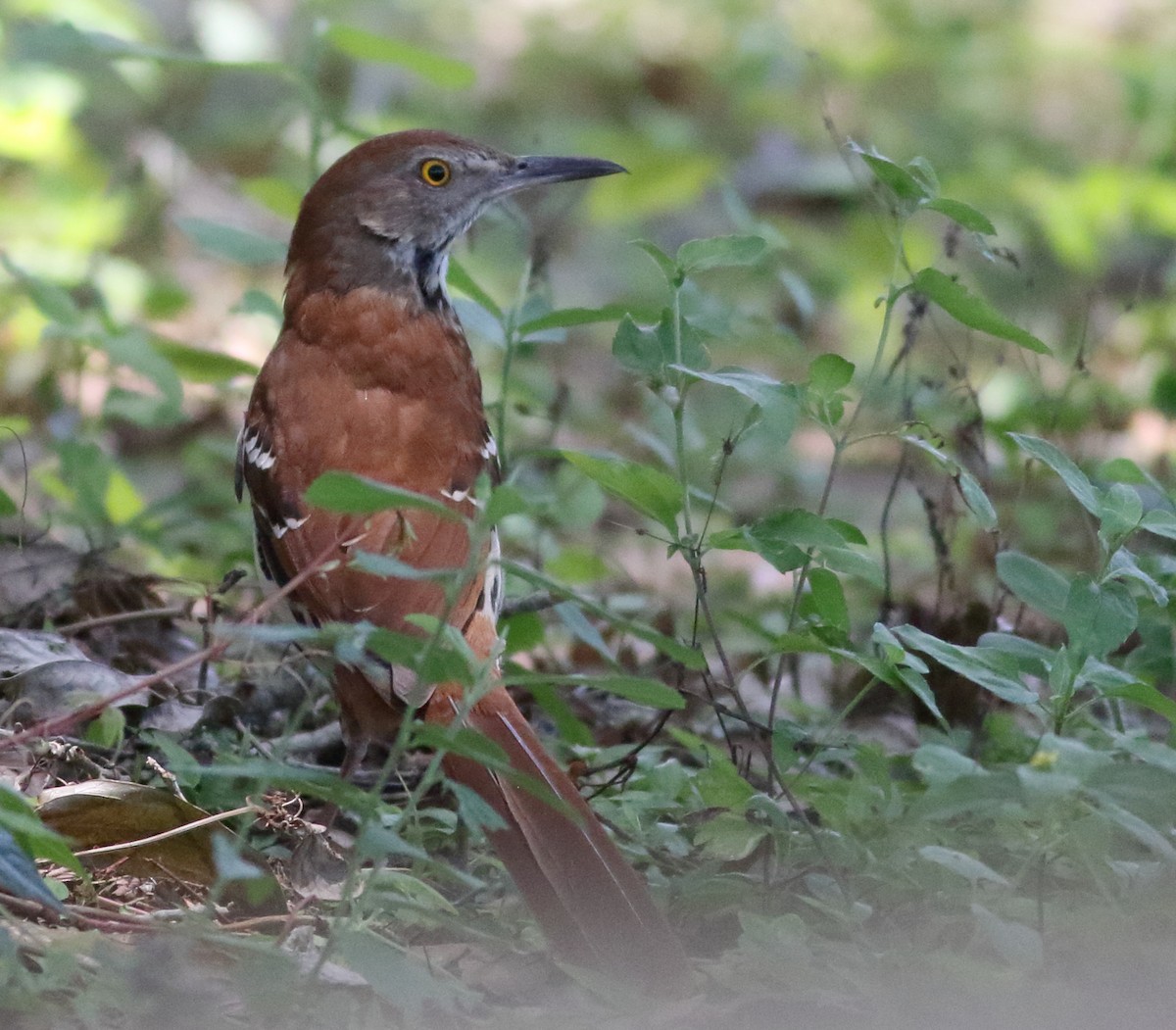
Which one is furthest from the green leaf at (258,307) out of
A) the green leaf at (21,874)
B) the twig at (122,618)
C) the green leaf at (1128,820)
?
the green leaf at (1128,820)

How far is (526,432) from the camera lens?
5902mm

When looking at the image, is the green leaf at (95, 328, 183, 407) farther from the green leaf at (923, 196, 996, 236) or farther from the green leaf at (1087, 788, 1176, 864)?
the green leaf at (1087, 788, 1176, 864)

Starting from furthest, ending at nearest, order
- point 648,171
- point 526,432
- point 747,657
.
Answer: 1. point 648,171
2. point 526,432
3. point 747,657

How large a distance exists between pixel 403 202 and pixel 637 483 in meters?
1.49

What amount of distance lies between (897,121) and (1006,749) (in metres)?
6.24

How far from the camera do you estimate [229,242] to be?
3826 mm

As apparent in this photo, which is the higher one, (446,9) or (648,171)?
(446,9)

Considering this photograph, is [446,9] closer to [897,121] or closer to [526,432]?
[897,121]

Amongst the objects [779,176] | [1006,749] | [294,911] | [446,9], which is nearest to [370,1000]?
[294,911]

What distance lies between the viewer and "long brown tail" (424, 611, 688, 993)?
2439mm

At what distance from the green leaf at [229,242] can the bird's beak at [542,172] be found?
611mm

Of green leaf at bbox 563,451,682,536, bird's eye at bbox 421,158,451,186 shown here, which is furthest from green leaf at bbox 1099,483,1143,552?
bird's eye at bbox 421,158,451,186

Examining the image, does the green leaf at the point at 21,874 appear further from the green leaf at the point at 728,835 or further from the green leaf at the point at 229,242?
the green leaf at the point at 229,242

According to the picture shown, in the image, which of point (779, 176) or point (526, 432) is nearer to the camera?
point (526, 432)
